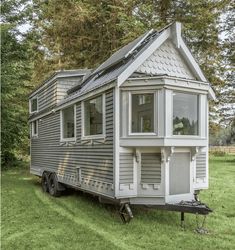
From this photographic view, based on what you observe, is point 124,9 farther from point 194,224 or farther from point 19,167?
point 194,224

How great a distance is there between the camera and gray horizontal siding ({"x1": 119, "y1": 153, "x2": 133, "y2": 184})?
23.7 feet

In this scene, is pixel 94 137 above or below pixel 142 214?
above

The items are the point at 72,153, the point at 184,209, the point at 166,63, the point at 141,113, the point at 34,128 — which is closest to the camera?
the point at 184,209

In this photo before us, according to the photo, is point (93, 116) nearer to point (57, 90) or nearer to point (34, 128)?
point (57, 90)

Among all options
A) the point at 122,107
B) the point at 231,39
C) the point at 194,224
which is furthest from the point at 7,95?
the point at 231,39

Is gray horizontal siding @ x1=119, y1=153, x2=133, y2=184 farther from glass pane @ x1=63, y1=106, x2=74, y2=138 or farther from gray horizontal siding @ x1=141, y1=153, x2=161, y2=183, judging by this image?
glass pane @ x1=63, y1=106, x2=74, y2=138

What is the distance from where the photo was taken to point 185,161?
7836mm

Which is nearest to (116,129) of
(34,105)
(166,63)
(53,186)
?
(166,63)

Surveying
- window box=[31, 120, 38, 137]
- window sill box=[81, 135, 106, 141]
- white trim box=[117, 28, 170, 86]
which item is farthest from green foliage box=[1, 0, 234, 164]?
white trim box=[117, 28, 170, 86]

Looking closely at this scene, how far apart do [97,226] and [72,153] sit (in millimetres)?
2988

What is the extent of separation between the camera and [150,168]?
7395mm

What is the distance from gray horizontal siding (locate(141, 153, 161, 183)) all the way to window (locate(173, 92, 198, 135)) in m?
0.74

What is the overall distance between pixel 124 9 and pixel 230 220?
1505cm

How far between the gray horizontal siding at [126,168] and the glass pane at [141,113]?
1.97 ft
